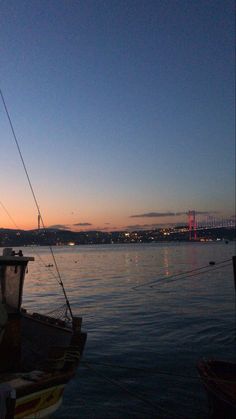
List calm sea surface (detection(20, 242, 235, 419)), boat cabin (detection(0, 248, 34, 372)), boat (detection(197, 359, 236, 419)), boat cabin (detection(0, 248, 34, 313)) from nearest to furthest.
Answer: boat cabin (detection(0, 248, 34, 372)) < boat (detection(197, 359, 236, 419)) < boat cabin (detection(0, 248, 34, 313)) < calm sea surface (detection(20, 242, 235, 419))

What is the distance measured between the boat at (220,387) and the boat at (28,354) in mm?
4718

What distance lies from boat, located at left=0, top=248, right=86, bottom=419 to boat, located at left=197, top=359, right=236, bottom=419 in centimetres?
472

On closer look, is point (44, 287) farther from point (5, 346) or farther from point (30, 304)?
point (5, 346)

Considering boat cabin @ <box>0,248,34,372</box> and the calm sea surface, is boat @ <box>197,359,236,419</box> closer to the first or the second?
the calm sea surface

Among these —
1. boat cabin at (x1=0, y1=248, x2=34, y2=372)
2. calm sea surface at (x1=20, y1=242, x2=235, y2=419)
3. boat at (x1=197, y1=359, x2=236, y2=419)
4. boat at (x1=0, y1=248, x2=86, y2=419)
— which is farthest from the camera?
calm sea surface at (x1=20, y1=242, x2=235, y2=419)

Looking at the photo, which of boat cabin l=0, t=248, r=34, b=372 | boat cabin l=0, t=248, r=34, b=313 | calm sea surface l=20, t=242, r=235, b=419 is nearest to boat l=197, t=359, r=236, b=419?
calm sea surface l=20, t=242, r=235, b=419

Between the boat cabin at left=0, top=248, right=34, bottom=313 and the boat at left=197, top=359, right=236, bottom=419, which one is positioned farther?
the boat cabin at left=0, top=248, right=34, bottom=313

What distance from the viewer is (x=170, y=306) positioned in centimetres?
3991

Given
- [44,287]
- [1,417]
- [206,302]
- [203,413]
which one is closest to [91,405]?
[203,413]

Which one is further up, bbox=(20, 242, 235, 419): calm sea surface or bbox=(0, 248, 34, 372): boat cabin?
bbox=(0, 248, 34, 372): boat cabin

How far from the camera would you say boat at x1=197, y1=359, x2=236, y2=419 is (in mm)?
12469

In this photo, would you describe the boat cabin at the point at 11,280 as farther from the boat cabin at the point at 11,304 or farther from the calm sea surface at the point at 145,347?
the calm sea surface at the point at 145,347

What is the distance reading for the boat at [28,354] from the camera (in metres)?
9.30

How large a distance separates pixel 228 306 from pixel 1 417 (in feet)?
111
